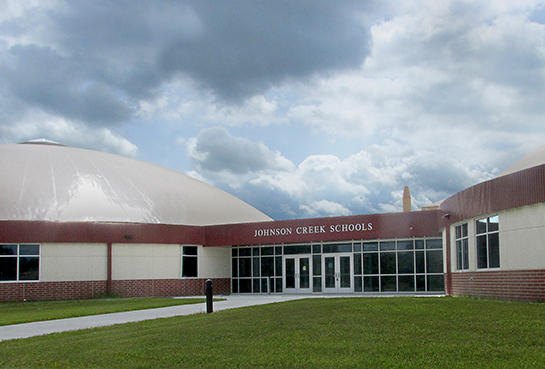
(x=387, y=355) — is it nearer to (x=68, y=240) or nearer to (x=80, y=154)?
(x=68, y=240)

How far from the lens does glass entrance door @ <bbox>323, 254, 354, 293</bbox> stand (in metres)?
30.3

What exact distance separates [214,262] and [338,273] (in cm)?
771

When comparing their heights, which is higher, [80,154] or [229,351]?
[80,154]

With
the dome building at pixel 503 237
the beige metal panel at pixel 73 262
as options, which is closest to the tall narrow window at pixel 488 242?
the dome building at pixel 503 237

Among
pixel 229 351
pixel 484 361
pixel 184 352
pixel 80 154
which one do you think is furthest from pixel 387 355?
pixel 80 154

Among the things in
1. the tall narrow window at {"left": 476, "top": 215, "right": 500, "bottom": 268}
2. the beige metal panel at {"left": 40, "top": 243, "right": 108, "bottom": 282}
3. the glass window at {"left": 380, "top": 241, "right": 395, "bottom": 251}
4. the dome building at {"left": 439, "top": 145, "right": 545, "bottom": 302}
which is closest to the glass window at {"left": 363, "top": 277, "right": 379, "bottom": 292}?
the glass window at {"left": 380, "top": 241, "right": 395, "bottom": 251}

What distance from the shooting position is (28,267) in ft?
95.3

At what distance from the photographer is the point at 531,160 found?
97.7 feet

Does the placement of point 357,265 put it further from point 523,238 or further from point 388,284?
point 523,238

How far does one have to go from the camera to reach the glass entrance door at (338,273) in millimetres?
30281

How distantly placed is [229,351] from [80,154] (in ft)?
102

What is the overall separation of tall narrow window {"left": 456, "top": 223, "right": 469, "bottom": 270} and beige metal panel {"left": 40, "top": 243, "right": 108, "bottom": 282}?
59.1 feet

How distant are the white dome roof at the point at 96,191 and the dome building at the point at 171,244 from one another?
0.26ft

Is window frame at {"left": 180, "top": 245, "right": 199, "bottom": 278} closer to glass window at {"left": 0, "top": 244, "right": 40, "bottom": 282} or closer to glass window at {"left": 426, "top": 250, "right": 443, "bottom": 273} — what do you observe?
glass window at {"left": 0, "top": 244, "right": 40, "bottom": 282}
